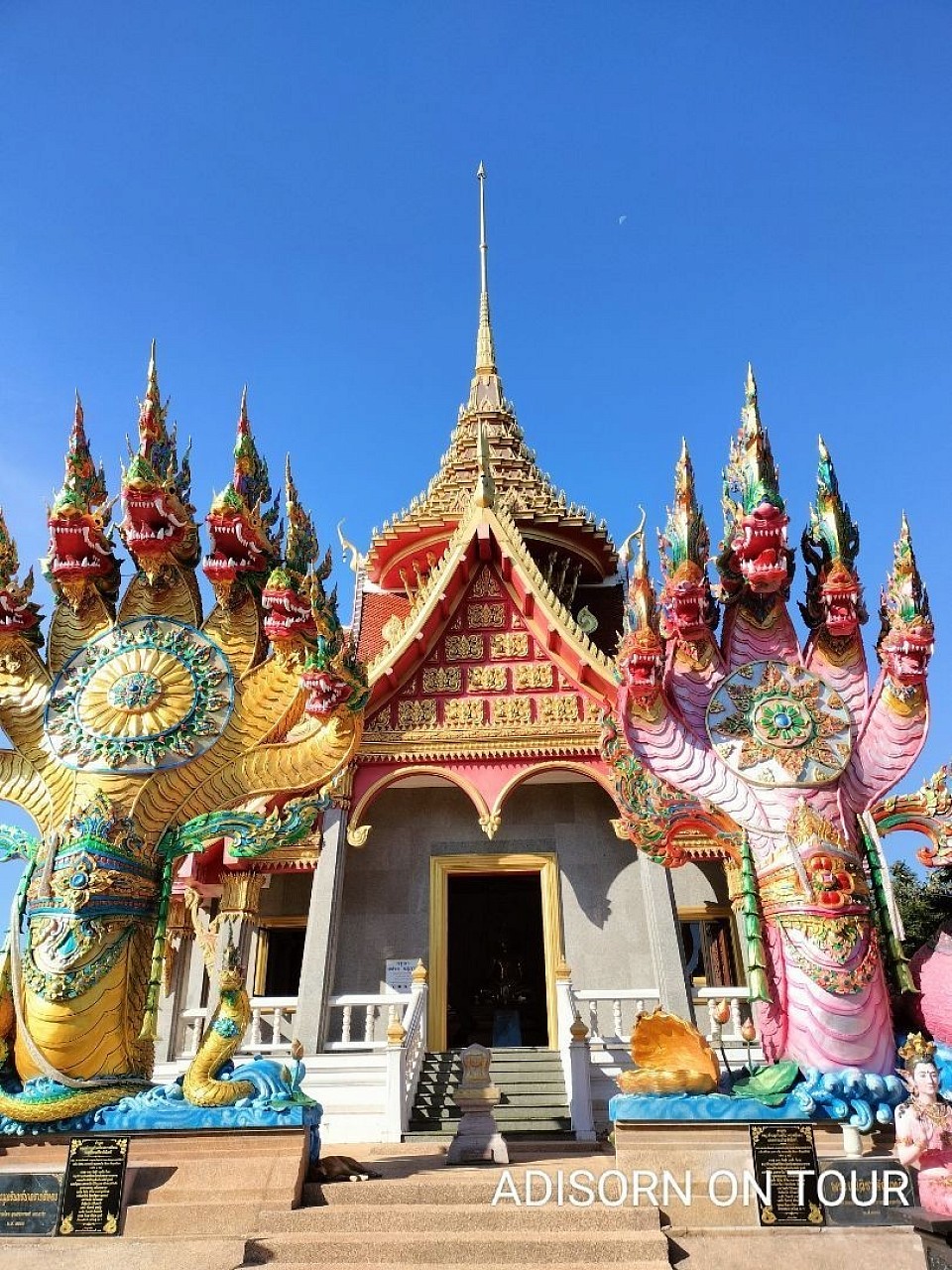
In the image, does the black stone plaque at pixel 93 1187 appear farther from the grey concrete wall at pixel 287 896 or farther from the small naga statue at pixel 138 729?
the grey concrete wall at pixel 287 896

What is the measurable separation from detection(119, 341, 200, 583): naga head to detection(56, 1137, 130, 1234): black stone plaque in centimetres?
470

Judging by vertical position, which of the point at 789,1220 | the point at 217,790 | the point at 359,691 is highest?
the point at 359,691

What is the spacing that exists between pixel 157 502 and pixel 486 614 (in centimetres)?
579

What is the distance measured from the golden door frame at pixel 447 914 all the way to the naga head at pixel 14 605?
243 inches

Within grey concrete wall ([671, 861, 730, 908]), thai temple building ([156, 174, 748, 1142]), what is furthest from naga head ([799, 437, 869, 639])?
grey concrete wall ([671, 861, 730, 908])

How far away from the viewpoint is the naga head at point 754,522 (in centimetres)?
846

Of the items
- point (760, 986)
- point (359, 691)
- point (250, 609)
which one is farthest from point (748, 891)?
point (250, 609)

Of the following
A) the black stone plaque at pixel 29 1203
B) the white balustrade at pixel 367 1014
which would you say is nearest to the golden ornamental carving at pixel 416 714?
the white balustrade at pixel 367 1014

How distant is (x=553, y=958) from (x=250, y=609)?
6098 mm

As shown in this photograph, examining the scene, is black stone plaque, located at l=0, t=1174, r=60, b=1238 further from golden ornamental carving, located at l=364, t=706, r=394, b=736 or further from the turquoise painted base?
golden ornamental carving, located at l=364, t=706, r=394, b=736

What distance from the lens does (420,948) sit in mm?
12430

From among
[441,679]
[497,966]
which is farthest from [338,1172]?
[497,966]

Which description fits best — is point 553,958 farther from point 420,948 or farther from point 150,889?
point 150,889

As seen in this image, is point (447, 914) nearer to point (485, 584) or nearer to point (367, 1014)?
point (367, 1014)
